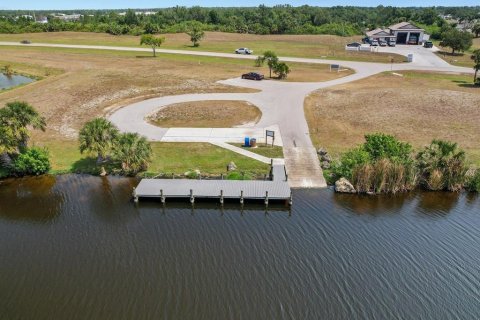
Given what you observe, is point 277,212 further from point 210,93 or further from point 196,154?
point 210,93

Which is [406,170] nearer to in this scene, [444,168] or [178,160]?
[444,168]

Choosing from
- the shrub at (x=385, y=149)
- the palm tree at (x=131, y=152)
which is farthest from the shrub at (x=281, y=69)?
the palm tree at (x=131, y=152)

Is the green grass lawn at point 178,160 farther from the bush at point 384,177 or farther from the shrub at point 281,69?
the shrub at point 281,69

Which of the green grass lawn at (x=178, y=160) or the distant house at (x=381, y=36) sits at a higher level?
the distant house at (x=381, y=36)

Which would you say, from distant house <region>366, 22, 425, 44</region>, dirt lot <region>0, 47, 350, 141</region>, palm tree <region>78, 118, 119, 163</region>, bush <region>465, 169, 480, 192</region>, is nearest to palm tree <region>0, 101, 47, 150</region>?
palm tree <region>78, 118, 119, 163</region>

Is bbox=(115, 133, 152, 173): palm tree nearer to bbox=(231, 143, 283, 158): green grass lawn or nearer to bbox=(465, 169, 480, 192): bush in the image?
bbox=(231, 143, 283, 158): green grass lawn

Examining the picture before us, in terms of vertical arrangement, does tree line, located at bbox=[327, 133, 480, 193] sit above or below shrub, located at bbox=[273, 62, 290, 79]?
below

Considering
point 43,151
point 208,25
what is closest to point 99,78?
point 43,151
